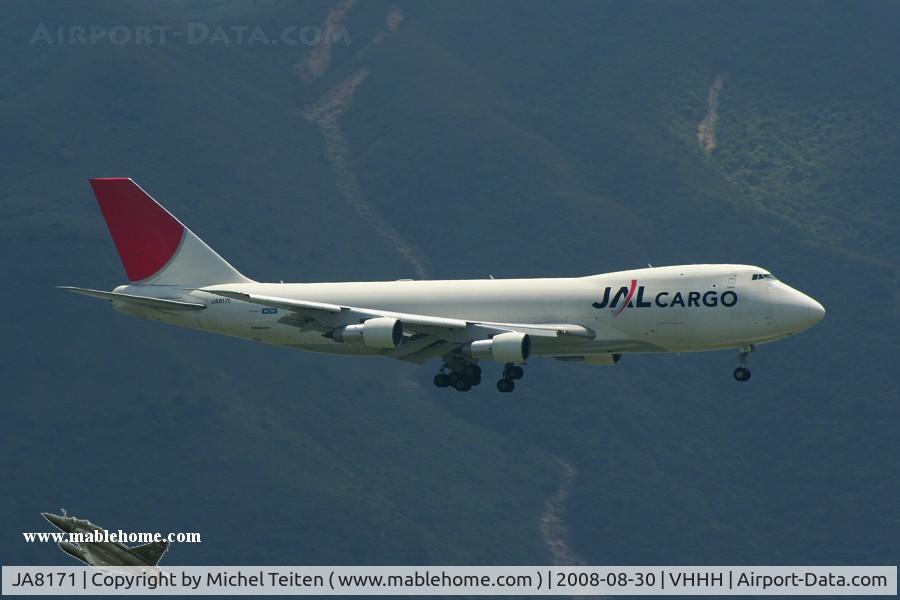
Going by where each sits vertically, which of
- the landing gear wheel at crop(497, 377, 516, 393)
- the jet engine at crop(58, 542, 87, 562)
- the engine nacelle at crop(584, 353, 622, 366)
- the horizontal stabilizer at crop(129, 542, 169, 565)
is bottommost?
the jet engine at crop(58, 542, 87, 562)

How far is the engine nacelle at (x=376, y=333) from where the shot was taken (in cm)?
7469

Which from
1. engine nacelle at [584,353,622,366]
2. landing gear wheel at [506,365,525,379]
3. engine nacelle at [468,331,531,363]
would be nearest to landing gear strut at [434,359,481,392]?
landing gear wheel at [506,365,525,379]

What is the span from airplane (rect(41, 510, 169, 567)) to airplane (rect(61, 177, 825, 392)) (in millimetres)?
14931

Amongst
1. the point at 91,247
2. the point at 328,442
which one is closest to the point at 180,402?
the point at 328,442

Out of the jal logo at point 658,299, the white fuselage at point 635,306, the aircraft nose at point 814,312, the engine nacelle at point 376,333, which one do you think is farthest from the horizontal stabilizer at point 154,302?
the aircraft nose at point 814,312

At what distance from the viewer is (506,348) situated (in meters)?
73.4

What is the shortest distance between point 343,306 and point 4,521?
6944 cm

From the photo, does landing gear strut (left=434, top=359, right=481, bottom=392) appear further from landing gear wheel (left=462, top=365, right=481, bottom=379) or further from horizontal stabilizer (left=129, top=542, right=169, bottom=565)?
horizontal stabilizer (left=129, top=542, right=169, bottom=565)

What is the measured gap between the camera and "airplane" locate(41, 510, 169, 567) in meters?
58.0

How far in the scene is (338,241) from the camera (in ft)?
643

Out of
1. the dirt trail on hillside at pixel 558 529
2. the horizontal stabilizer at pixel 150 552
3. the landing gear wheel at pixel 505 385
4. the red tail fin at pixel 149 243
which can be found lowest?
the horizontal stabilizer at pixel 150 552

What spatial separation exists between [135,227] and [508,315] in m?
21.7

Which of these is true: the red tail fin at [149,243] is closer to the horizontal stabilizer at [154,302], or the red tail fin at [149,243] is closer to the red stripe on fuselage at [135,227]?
the red stripe on fuselage at [135,227]

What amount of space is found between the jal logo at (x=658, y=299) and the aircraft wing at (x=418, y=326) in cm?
173
